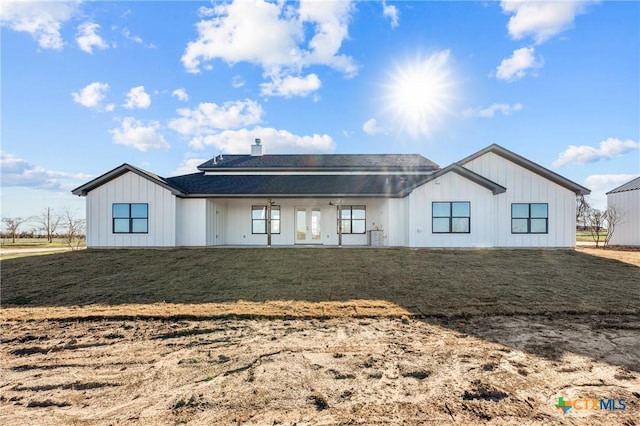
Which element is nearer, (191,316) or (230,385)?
(230,385)

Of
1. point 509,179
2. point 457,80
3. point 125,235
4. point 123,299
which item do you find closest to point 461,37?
point 457,80

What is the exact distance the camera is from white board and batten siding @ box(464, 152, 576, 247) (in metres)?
15.5

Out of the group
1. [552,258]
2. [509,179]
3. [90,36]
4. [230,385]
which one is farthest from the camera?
[509,179]

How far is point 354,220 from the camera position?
18.1 m

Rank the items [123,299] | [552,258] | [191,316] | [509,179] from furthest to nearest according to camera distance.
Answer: [509,179]
[552,258]
[123,299]
[191,316]

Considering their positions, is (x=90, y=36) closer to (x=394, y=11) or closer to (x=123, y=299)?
(x=123, y=299)

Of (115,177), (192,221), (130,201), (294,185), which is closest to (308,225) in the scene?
(294,185)

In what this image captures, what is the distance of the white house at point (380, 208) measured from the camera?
15328 mm

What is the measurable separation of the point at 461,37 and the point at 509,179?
711cm

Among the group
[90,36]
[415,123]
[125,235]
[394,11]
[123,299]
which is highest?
[394,11]

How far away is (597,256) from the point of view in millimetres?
13820

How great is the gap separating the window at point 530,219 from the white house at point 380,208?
4cm

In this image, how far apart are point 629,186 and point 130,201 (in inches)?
1136

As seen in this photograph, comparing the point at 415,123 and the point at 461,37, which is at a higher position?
the point at 461,37
